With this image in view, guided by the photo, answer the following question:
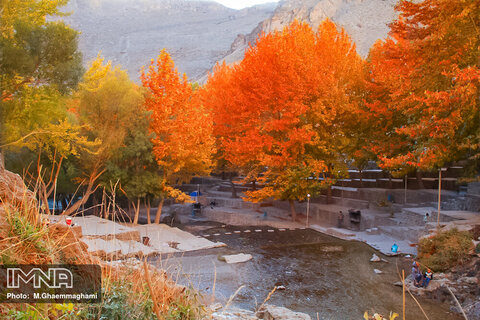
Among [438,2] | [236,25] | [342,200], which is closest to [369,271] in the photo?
[438,2]

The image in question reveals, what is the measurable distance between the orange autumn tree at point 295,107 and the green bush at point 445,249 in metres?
8.17

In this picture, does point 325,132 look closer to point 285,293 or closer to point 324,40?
point 324,40

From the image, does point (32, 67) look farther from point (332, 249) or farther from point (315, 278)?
point (332, 249)

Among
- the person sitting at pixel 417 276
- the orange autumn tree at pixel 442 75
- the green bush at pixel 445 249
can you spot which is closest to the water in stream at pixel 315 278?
the person sitting at pixel 417 276

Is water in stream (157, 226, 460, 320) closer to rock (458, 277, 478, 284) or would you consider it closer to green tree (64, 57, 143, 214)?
rock (458, 277, 478, 284)

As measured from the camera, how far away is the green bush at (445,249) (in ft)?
38.7

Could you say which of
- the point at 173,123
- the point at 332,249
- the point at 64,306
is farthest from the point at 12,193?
the point at 173,123

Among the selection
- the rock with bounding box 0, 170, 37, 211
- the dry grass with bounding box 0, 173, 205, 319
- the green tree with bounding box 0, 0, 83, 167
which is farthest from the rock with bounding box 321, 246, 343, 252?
the rock with bounding box 0, 170, 37, 211

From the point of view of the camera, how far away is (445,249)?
1212cm

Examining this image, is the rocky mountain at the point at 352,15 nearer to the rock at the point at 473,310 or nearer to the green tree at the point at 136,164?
the green tree at the point at 136,164

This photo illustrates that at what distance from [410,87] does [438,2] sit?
3105 mm

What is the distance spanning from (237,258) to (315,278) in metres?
3.42

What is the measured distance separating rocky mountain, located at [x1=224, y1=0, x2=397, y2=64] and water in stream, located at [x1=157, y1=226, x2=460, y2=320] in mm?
42312

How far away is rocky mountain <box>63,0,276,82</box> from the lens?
317ft
